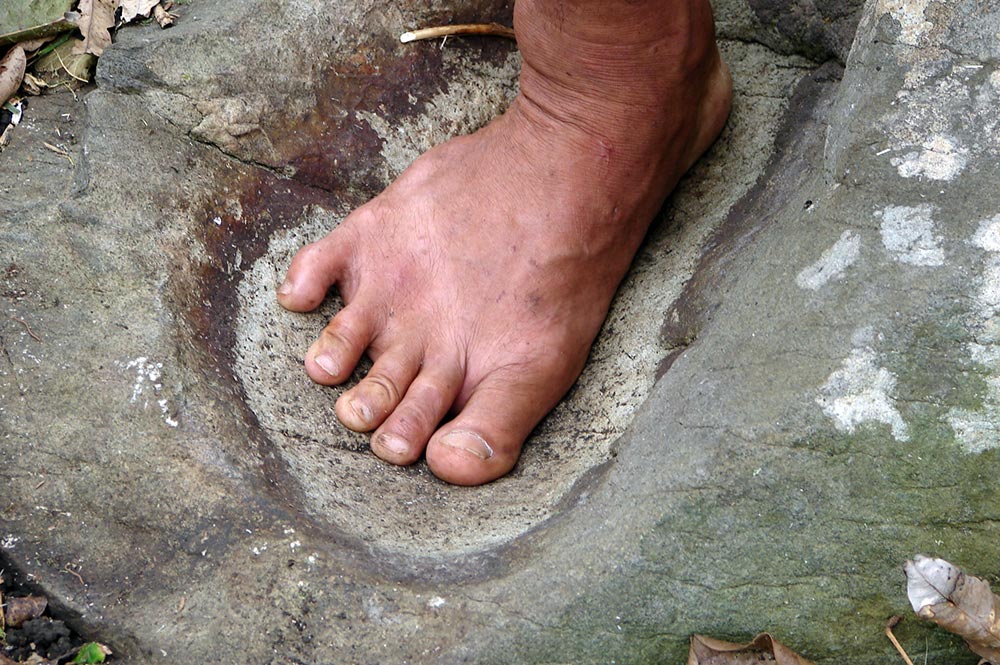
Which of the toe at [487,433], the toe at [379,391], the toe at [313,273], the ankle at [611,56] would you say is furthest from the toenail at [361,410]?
the ankle at [611,56]

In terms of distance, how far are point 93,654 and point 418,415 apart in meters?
0.58

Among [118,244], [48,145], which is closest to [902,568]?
[118,244]

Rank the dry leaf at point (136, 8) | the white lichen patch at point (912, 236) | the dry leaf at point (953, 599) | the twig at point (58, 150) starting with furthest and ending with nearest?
the dry leaf at point (136, 8)
the twig at point (58, 150)
the white lichen patch at point (912, 236)
the dry leaf at point (953, 599)

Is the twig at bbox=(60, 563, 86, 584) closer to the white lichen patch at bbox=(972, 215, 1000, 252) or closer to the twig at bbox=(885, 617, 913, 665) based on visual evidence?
the twig at bbox=(885, 617, 913, 665)

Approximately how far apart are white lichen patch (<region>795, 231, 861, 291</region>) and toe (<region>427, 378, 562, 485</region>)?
0.51 m

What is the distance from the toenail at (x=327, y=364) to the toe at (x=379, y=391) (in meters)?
0.04

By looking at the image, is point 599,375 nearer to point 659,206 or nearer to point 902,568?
point 659,206

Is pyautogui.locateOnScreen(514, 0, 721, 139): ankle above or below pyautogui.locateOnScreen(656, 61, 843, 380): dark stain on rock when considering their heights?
above

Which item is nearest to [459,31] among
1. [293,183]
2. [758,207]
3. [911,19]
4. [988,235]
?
[293,183]

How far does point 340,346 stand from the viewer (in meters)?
1.66

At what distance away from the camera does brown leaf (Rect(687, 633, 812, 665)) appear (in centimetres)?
121

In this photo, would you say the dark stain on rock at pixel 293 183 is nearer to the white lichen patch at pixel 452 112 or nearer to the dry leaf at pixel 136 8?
the white lichen patch at pixel 452 112

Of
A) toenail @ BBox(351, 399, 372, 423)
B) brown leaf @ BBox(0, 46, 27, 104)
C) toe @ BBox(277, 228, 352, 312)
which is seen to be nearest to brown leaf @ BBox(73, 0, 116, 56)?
brown leaf @ BBox(0, 46, 27, 104)

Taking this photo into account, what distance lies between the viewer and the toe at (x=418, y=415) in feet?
5.21
